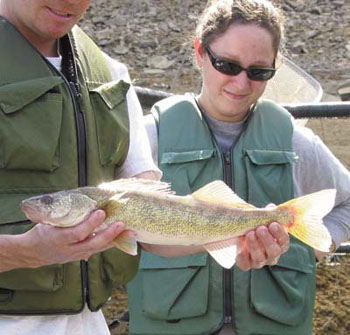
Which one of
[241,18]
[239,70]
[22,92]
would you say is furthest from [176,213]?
[241,18]

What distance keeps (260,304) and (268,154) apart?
2.02ft

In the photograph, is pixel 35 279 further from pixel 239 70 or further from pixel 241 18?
pixel 241 18

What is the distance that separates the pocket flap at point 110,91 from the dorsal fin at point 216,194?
414 millimetres

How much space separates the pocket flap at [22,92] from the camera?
2.31 metres

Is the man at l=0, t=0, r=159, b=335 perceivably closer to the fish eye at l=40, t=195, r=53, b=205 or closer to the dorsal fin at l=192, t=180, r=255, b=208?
the fish eye at l=40, t=195, r=53, b=205

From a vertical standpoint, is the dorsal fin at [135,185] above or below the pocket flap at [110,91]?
below

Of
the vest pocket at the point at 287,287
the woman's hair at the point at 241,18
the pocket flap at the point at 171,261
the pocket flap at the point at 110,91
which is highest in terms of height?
the woman's hair at the point at 241,18

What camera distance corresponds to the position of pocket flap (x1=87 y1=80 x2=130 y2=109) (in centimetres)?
255

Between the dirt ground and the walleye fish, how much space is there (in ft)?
34.6

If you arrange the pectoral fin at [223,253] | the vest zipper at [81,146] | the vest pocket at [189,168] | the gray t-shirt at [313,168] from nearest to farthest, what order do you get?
the vest zipper at [81,146] → the pectoral fin at [223,253] → the vest pocket at [189,168] → the gray t-shirt at [313,168]

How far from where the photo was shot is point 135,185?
245cm

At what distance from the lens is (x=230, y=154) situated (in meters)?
3.19

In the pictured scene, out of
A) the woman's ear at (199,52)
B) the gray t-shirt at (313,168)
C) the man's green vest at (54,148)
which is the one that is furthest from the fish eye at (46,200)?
the woman's ear at (199,52)

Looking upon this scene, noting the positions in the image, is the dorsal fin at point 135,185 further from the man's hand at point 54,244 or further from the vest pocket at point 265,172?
the vest pocket at point 265,172
